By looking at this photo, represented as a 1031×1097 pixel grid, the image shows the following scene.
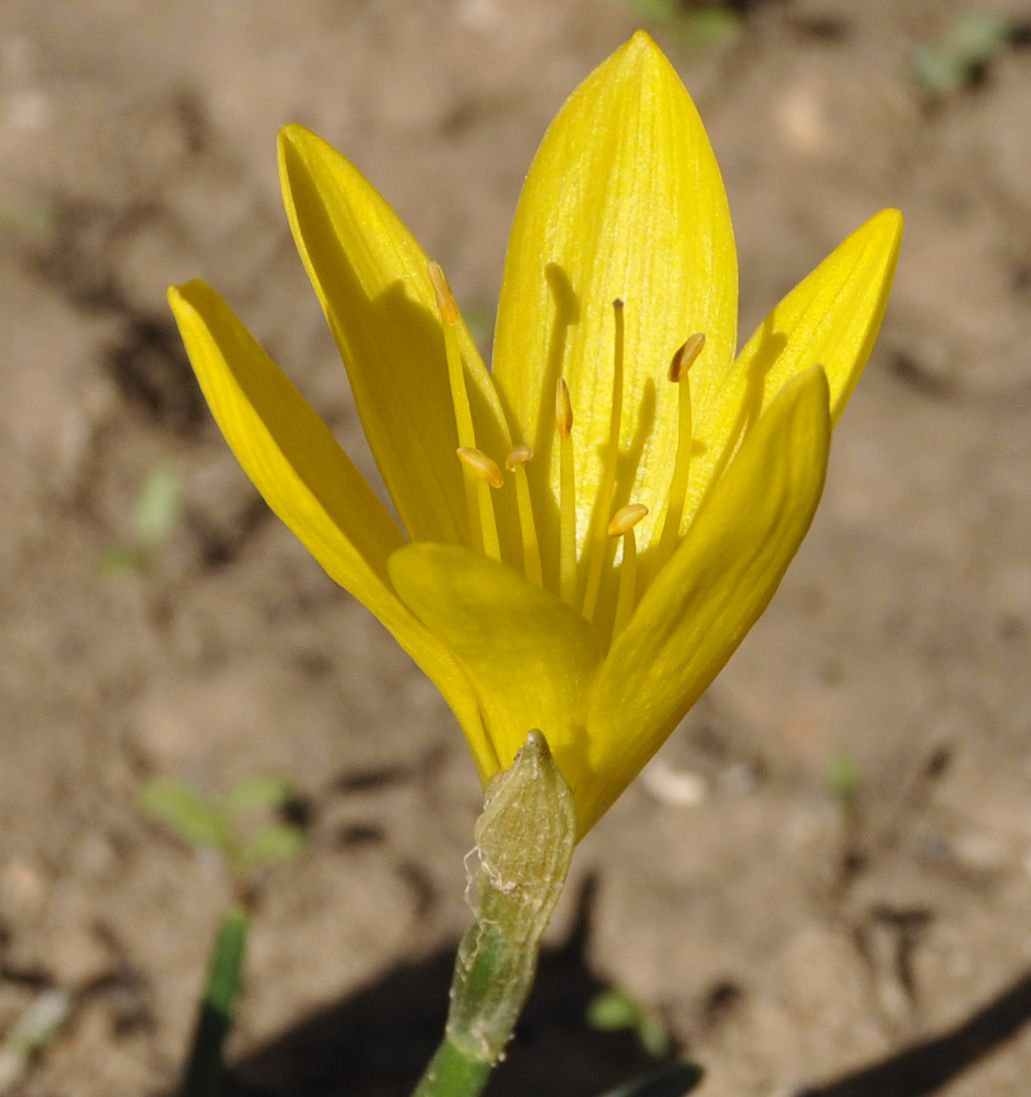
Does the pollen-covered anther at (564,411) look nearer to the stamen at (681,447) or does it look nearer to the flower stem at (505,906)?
the stamen at (681,447)

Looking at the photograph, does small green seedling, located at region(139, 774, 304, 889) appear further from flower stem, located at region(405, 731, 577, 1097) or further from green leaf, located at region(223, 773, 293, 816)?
flower stem, located at region(405, 731, 577, 1097)

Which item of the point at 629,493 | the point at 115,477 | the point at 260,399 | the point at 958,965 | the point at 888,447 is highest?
the point at 260,399

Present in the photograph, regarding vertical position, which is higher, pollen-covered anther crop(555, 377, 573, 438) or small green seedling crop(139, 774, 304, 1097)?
pollen-covered anther crop(555, 377, 573, 438)

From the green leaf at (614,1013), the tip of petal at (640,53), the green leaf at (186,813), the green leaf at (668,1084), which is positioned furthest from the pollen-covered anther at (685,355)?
the green leaf at (186,813)

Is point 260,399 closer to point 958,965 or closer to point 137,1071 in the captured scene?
Result: point 137,1071

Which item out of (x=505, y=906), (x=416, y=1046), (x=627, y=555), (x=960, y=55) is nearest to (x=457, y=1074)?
(x=505, y=906)

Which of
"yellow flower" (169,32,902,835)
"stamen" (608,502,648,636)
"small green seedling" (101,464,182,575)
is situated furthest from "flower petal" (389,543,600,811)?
"small green seedling" (101,464,182,575)

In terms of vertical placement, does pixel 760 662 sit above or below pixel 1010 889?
above

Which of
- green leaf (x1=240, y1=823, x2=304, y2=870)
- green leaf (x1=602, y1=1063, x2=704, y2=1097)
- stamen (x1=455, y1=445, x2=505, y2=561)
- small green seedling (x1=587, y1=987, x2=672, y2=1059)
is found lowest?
small green seedling (x1=587, y1=987, x2=672, y2=1059)

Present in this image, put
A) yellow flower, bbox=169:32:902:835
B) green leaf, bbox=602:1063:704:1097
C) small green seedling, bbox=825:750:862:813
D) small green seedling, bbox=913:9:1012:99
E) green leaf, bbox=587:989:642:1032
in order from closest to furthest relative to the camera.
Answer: yellow flower, bbox=169:32:902:835 → green leaf, bbox=602:1063:704:1097 → green leaf, bbox=587:989:642:1032 → small green seedling, bbox=825:750:862:813 → small green seedling, bbox=913:9:1012:99

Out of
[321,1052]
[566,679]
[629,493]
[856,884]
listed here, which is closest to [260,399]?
[566,679]
